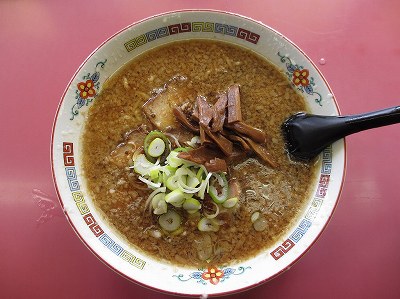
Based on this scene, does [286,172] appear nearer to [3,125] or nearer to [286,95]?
[286,95]

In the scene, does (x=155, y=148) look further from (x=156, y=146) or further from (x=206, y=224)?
(x=206, y=224)

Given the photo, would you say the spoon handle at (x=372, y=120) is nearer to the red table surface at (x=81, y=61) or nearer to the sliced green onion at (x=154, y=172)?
the red table surface at (x=81, y=61)

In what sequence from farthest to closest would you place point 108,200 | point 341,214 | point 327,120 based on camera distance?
point 341,214, point 108,200, point 327,120

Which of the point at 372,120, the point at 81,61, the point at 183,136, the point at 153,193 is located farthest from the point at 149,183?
the point at 372,120

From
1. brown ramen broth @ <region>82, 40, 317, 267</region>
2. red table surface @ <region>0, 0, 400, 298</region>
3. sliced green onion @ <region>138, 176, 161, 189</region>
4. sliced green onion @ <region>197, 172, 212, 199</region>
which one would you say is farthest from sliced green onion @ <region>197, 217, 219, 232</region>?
red table surface @ <region>0, 0, 400, 298</region>

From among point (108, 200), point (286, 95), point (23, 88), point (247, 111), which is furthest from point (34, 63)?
point (286, 95)

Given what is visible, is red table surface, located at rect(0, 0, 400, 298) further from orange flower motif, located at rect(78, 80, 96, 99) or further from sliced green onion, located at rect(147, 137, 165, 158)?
sliced green onion, located at rect(147, 137, 165, 158)
